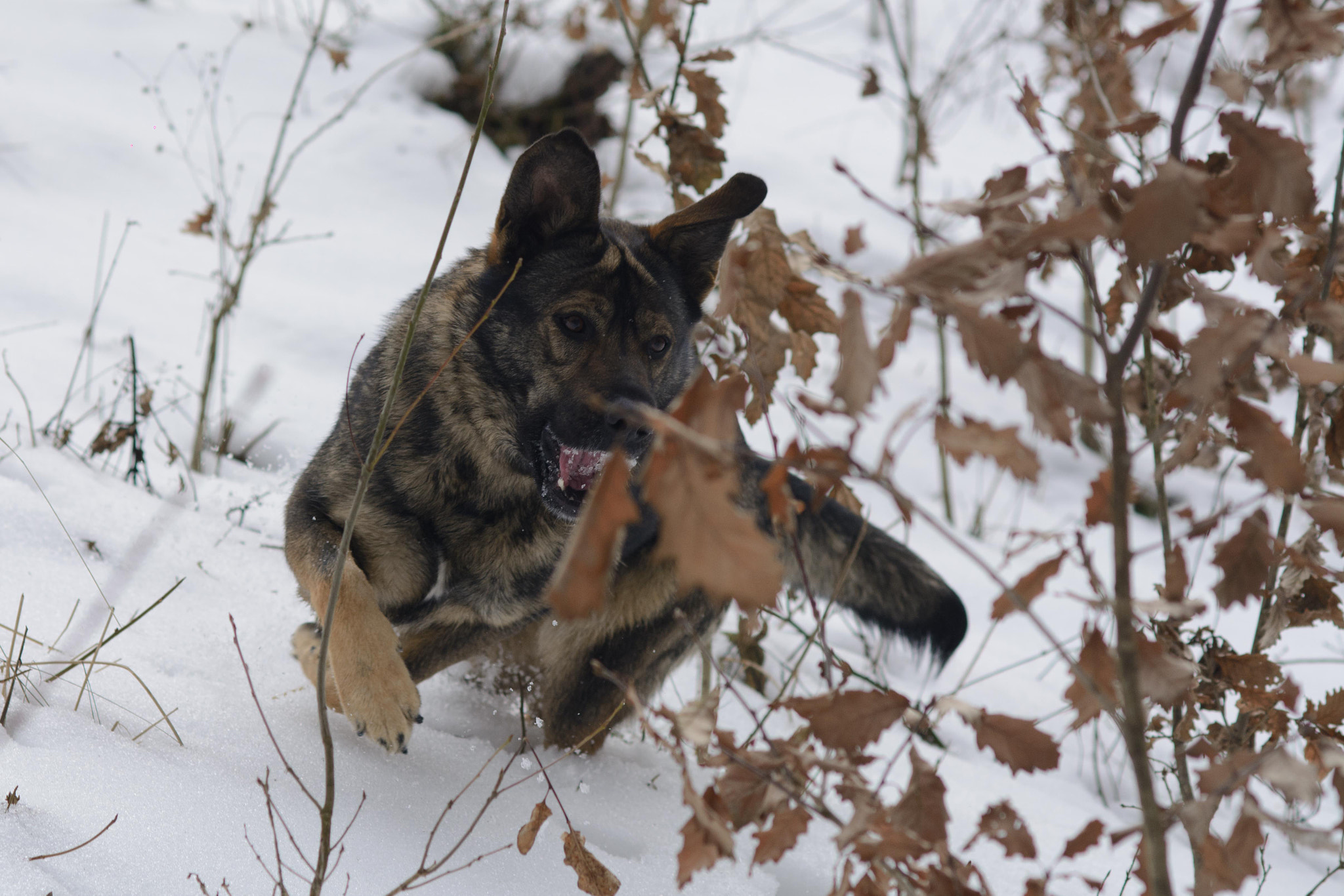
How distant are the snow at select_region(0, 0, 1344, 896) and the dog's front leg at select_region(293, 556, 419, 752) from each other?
121mm

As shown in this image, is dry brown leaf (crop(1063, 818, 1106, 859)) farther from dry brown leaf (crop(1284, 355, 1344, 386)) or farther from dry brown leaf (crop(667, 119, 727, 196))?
dry brown leaf (crop(667, 119, 727, 196))

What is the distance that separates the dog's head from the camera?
110 inches

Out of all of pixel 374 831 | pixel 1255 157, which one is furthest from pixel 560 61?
pixel 1255 157

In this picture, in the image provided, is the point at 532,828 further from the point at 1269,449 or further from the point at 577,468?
the point at 1269,449

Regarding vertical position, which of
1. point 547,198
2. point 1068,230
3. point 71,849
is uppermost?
point 547,198

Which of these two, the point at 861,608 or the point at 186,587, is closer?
the point at 186,587

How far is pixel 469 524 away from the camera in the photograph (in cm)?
295

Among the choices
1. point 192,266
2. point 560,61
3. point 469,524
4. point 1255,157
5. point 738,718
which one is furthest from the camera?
point 560,61

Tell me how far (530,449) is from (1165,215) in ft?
7.02

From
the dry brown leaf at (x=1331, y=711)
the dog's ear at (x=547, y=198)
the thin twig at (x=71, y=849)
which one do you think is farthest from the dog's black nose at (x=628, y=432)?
the dry brown leaf at (x=1331, y=711)

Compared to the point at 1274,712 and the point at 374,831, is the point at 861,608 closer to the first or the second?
the point at 1274,712

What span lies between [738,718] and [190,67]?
6644 millimetres

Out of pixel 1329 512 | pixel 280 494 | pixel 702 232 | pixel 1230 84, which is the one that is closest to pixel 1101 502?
pixel 1329 512

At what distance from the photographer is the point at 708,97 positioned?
9.96ft
